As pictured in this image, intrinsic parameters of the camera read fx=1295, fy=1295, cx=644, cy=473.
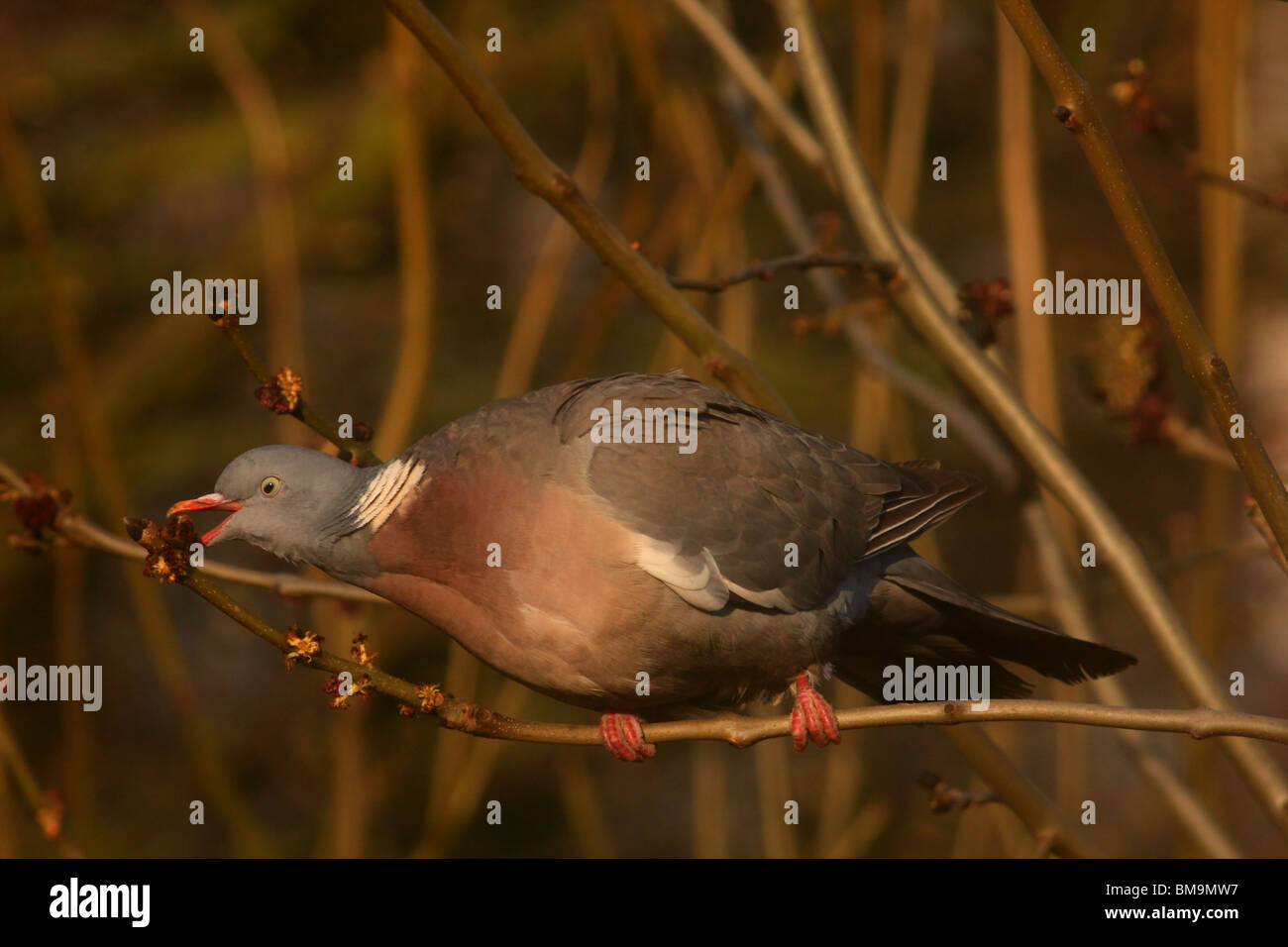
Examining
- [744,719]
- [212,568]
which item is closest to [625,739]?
[744,719]

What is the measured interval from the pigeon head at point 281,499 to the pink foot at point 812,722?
115cm

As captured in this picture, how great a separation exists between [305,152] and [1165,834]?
6.67m

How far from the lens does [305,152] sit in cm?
678

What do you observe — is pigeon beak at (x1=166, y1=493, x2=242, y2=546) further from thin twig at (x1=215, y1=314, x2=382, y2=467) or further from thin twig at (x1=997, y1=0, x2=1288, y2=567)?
thin twig at (x1=997, y1=0, x2=1288, y2=567)

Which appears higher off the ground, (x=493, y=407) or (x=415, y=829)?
(x=493, y=407)

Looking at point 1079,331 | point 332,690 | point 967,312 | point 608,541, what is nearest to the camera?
point 332,690

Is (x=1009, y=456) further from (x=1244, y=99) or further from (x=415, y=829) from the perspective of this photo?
(x=415, y=829)

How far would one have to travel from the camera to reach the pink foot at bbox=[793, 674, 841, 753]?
9.60 ft

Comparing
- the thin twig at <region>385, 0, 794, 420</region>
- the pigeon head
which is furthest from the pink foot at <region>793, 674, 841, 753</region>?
the pigeon head

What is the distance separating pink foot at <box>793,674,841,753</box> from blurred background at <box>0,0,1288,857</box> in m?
0.80

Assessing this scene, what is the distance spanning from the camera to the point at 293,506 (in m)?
2.87

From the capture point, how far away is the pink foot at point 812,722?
9.60 feet

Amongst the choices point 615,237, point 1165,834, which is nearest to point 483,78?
point 615,237

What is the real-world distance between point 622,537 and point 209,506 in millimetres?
918
